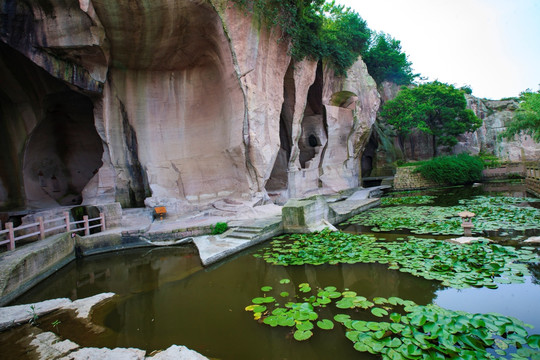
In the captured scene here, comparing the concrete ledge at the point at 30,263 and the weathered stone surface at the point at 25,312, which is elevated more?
the concrete ledge at the point at 30,263

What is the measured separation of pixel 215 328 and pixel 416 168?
65.1 ft

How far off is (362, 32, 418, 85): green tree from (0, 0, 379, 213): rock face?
12.4m

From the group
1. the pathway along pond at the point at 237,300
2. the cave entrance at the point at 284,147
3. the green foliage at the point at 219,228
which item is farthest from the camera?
the cave entrance at the point at 284,147

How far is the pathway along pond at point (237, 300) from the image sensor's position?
2992 millimetres

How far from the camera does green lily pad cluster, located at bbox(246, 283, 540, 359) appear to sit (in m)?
2.43

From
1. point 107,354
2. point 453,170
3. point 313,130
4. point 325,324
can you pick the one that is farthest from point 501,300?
point 453,170

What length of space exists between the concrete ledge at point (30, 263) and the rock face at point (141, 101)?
14.6 feet

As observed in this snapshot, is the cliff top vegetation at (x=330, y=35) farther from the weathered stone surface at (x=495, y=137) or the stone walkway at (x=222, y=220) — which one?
the weathered stone surface at (x=495, y=137)

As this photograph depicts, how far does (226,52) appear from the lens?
1062 centimetres

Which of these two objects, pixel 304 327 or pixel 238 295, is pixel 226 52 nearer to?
pixel 238 295

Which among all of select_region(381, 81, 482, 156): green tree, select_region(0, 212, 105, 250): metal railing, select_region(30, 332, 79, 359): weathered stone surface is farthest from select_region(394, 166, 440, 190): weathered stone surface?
select_region(30, 332, 79, 359): weathered stone surface

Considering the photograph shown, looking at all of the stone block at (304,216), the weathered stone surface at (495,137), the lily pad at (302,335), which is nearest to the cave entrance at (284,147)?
the stone block at (304,216)

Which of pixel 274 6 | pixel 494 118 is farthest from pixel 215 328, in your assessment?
pixel 494 118

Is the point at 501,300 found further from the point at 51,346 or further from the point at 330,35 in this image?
the point at 330,35
